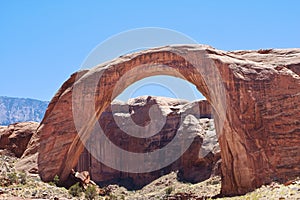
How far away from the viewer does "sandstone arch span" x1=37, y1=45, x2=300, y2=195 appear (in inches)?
911

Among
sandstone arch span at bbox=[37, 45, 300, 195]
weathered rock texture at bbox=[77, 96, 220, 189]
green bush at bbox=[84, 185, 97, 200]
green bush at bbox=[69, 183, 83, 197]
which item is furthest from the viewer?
weathered rock texture at bbox=[77, 96, 220, 189]

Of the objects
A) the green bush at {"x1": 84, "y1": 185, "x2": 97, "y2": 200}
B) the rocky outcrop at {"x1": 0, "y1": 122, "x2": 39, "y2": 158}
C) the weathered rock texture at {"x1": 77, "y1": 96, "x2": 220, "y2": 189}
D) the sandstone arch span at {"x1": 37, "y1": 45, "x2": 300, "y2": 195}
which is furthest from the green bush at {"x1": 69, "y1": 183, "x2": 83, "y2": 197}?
the weathered rock texture at {"x1": 77, "y1": 96, "x2": 220, "y2": 189}

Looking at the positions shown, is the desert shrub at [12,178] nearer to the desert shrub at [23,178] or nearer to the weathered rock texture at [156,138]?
the desert shrub at [23,178]

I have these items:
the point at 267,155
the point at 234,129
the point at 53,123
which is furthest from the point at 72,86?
the point at 267,155

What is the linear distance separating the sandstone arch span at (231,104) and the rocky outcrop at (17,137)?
7017 millimetres

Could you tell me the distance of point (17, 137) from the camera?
33219 mm

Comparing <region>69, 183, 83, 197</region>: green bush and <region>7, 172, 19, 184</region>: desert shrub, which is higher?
<region>7, 172, 19, 184</region>: desert shrub

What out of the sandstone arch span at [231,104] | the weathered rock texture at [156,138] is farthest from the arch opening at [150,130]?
the sandstone arch span at [231,104]

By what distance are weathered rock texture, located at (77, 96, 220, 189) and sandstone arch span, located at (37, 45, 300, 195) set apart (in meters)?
19.1

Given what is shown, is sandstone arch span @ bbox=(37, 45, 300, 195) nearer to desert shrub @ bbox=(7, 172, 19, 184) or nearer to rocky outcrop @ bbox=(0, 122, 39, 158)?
desert shrub @ bbox=(7, 172, 19, 184)

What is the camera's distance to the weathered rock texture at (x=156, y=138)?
45.7 meters

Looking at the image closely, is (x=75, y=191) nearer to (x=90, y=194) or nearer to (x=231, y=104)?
(x=90, y=194)

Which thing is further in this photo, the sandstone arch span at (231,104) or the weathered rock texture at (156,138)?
the weathered rock texture at (156,138)

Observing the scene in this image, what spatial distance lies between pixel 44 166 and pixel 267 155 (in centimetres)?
1307
